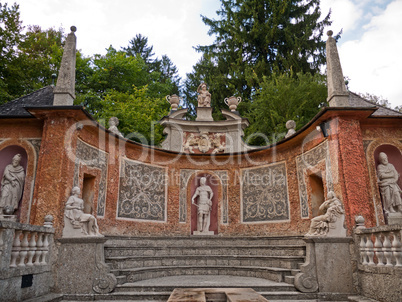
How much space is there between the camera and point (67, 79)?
7.44 metres

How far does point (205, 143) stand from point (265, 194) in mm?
2821

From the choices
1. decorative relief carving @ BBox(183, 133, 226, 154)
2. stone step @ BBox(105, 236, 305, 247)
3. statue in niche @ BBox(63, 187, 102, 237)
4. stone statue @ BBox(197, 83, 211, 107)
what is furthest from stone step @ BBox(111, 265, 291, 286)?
stone statue @ BBox(197, 83, 211, 107)

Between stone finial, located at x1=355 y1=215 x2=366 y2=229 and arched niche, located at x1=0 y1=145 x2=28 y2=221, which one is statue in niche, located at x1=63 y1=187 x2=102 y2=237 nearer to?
arched niche, located at x1=0 y1=145 x2=28 y2=221

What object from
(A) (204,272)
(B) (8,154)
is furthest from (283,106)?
(B) (8,154)

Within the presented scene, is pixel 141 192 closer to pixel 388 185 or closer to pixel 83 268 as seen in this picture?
pixel 83 268

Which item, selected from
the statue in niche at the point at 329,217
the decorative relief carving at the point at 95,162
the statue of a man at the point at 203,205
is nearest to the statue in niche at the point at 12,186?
the decorative relief carving at the point at 95,162

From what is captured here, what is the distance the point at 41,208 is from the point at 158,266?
3.04m

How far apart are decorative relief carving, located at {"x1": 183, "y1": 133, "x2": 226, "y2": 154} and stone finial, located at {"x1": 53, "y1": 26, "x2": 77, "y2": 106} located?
15.0 feet

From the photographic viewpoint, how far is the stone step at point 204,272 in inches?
259

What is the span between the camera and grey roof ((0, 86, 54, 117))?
7.59m

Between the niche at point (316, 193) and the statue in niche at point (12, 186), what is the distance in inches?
288

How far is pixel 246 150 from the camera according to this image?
10.6 metres

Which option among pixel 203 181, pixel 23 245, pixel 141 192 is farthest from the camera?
pixel 203 181

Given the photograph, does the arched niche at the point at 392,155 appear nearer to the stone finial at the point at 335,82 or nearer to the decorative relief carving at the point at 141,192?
the stone finial at the point at 335,82
